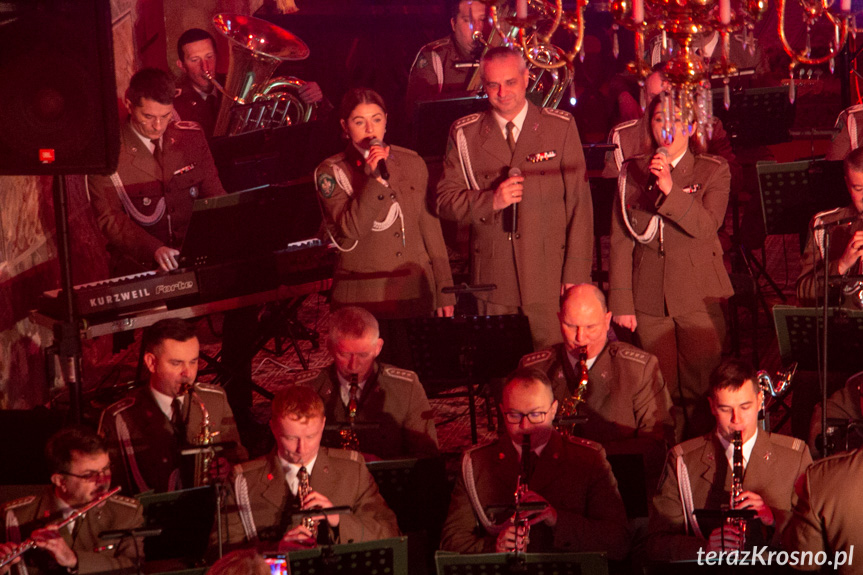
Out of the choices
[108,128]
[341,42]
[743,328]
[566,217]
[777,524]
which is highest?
[341,42]

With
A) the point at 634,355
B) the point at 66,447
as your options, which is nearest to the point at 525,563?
the point at 634,355

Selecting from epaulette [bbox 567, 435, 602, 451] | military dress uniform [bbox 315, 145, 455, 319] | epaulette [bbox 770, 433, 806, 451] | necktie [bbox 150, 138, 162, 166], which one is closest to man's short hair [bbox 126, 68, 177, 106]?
necktie [bbox 150, 138, 162, 166]

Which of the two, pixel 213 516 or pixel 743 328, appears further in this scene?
pixel 743 328

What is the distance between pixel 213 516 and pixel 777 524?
208 centimetres

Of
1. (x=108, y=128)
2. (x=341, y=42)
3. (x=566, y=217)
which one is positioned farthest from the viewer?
(x=341, y=42)

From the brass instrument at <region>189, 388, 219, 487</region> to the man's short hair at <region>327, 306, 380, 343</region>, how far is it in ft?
2.09

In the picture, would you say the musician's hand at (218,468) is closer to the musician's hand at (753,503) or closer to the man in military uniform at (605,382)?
the man in military uniform at (605,382)

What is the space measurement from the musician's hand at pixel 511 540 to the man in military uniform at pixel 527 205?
1870mm

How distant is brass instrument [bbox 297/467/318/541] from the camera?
4.12 metres

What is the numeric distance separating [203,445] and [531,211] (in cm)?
205

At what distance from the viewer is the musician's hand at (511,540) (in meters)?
3.89

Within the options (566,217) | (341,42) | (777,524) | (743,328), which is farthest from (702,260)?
(341,42)

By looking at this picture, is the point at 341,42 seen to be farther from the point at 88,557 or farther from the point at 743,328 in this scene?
the point at 88,557

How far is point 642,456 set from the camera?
174 inches
